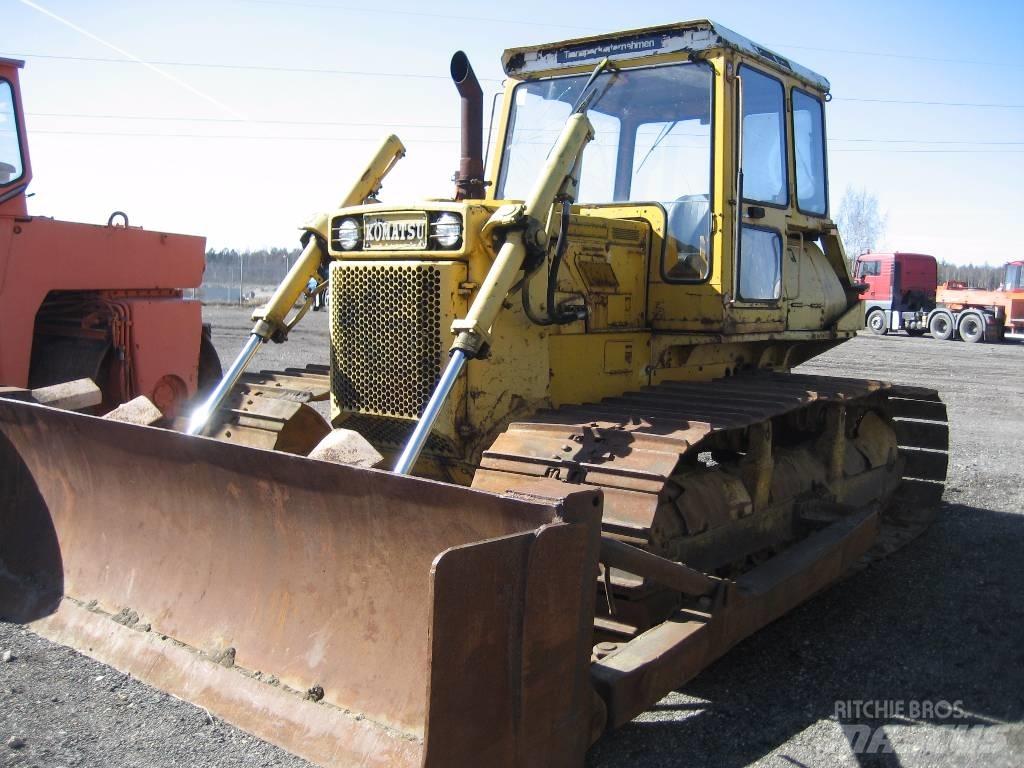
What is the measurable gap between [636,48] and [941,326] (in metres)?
26.6

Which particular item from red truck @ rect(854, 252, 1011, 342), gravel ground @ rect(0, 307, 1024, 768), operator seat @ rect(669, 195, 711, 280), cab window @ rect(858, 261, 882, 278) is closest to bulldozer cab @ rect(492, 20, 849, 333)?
operator seat @ rect(669, 195, 711, 280)

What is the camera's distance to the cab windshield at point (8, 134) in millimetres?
7762

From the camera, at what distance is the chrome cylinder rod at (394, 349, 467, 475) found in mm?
3805

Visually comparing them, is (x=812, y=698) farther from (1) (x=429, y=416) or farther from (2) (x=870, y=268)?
(2) (x=870, y=268)

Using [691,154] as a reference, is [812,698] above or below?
below

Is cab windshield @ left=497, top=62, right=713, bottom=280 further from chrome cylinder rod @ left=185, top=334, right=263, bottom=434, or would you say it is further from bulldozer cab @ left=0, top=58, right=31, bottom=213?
bulldozer cab @ left=0, top=58, right=31, bottom=213

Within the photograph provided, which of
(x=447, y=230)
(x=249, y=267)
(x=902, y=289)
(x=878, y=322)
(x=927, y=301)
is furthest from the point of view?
(x=249, y=267)

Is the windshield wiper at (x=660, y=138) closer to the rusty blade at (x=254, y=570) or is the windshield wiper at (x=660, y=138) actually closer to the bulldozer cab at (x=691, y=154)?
the bulldozer cab at (x=691, y=154)

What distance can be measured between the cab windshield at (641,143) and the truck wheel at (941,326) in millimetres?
26130

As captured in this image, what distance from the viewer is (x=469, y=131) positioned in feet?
16.4

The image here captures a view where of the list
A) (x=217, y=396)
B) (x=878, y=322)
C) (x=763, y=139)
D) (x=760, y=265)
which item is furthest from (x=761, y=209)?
(x=878, y=322)

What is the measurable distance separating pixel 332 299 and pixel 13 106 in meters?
4.81

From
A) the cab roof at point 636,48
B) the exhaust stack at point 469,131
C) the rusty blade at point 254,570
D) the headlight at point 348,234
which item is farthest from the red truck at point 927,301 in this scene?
the rusty blade at point 254,570

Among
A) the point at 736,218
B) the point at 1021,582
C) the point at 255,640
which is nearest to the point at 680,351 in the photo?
the point at 736,218
